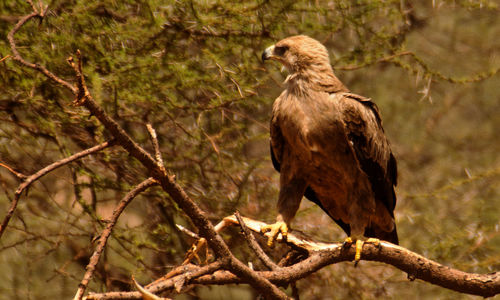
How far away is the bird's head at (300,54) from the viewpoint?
11.3 feet

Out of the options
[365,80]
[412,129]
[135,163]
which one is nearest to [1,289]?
[135,163]

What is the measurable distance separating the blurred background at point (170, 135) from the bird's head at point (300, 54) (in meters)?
0.34

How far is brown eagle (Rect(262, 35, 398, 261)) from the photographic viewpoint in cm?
319

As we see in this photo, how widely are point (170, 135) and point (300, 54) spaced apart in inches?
43.3

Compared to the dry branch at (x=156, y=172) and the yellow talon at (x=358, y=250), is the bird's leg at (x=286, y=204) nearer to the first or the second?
the yellow talon at (x=358, y=250)

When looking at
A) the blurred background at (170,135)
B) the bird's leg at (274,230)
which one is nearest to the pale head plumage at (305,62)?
the blurred background at (170,135)

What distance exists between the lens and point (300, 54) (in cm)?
345

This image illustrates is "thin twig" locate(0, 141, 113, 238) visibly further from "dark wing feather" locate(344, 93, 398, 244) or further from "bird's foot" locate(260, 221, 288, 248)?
"dark wing feather" locate(344, 93, 398, 244)

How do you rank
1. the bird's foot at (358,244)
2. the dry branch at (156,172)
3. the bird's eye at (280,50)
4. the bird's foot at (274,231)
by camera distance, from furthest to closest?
the bird's eye at (280,50), the bird's foot at (274,231), the bird's foot at (358,244), the dry branch at (156,172)

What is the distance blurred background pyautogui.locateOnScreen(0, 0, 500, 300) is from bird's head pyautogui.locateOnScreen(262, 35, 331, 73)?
342mm

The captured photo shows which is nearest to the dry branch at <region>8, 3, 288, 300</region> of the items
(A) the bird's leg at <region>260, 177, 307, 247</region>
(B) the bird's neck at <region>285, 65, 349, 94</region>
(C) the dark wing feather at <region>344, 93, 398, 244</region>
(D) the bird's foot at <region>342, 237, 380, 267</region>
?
(D) the bird's foot at <region>342, 237, 380, 267</region>

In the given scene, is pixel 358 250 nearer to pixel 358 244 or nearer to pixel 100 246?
pixel 358 244

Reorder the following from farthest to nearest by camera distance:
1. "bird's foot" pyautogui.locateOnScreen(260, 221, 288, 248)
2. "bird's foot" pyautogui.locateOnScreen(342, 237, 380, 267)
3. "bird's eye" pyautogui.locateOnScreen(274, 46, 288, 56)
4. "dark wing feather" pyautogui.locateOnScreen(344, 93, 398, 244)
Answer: "bird's eye" pyautogui.locateOnScreen(274, 46, 288, 56), "dark wing feather" pyautogui.locateOnScreen(344, 93, 398, 244), "bird's foot" pyautogui.locateOnScreen(260, 221, 288, 248), "bird's foot" pyautogui.locateOnScreen(342, 237, 380, 267)

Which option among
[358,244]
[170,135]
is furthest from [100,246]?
[170,135]
